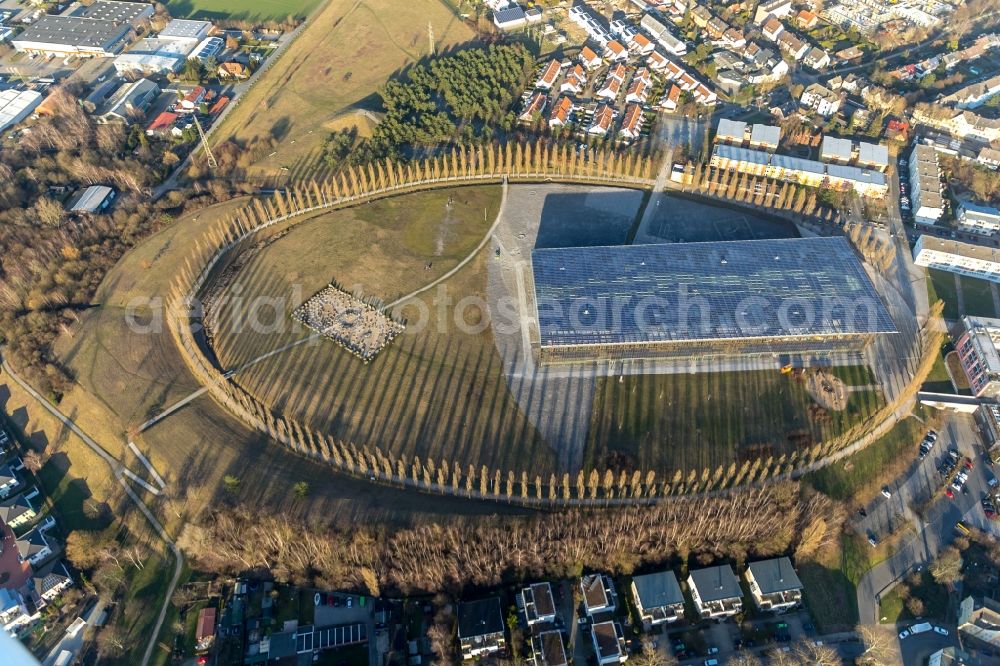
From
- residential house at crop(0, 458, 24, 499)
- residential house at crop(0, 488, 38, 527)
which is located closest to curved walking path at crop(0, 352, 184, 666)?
residential house at crop(0, 458, 24, 499)

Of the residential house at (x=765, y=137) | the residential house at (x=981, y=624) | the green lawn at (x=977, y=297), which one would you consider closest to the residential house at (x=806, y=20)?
the residential house at (x=765, y=137)

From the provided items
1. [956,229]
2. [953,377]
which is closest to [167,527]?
[953,377]

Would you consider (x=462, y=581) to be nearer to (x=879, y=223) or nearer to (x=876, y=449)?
(x=876, y=449)

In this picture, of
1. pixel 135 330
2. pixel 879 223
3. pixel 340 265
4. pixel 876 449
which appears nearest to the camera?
pixel 876 449

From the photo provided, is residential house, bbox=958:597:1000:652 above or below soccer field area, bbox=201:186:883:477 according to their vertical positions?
below

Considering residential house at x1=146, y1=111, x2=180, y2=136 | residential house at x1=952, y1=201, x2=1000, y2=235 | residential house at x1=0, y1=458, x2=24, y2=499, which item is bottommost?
residential house at x1=0, y1=458, x2=24, y2=499

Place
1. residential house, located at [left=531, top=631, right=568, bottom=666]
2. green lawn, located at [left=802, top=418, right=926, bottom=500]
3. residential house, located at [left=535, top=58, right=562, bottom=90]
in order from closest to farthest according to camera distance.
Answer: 1. residential house, located at [left=531, top=631, right=568, bottom=666]
2. green lawn, located at [left=802, top=418, right=926, bottom=500]
3. residential house, located at [left=535, top=58, right=562, bottom=90]

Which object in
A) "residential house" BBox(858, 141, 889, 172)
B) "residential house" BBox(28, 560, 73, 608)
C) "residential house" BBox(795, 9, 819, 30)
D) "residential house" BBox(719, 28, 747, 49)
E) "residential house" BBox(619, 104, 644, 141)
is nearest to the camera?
"residential house" BBox(28, 560, 73, 608)

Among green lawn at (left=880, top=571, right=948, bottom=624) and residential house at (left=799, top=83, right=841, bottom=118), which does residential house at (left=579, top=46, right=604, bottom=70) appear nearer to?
residential house at (left=799, top=83, right=841, bottom=118)
